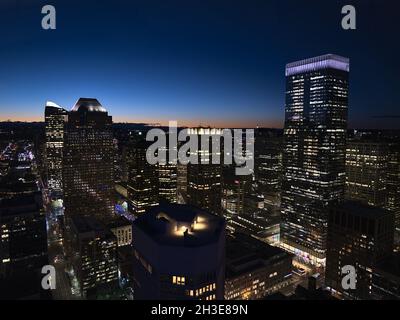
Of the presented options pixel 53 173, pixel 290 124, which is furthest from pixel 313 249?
pixel 53 173

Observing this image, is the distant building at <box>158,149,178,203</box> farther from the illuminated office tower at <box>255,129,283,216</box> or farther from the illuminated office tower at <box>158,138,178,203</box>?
the illuminated office tower at <box>255,129,283,216</box>

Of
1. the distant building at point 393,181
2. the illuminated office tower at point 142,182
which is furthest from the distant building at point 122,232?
the distant building at point 393,181

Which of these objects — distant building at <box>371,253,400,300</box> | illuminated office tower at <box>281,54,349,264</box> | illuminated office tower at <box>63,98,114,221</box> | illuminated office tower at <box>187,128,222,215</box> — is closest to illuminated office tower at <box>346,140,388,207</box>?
illuminated office tower at <box>281,54,349,264</box>

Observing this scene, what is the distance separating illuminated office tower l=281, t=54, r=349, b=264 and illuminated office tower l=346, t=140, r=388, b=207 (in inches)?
458

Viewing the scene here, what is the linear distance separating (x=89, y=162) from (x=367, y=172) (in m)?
65.7

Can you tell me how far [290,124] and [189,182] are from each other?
80.5 feet

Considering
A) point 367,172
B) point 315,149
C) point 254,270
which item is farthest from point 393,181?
point 254,270

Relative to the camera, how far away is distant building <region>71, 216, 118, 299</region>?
4072cm

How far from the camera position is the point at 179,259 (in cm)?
1441

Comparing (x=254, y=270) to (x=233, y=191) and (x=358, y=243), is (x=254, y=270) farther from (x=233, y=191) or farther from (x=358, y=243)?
(x=233, y=191)

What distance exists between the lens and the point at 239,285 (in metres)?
36.8

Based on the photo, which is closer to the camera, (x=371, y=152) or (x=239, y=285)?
(x=239, y=285)
